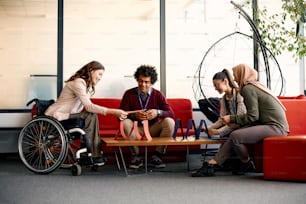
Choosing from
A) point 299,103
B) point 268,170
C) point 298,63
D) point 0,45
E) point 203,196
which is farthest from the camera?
point 298,63

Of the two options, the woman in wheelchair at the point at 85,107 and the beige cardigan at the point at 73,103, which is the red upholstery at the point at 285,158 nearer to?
the woman in wheelchair at the point at 85,107

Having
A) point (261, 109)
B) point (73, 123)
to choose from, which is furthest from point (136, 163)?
point (261, 109)

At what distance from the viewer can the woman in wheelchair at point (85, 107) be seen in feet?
13.3

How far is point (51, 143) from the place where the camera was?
3980mm

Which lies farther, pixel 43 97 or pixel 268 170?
pixel 43 97

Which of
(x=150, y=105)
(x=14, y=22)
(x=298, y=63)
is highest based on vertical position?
(x=14, y=22)

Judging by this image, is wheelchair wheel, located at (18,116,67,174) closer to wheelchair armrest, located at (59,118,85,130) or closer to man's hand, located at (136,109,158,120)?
wheelchair armrest, located at (59,118,85,130)

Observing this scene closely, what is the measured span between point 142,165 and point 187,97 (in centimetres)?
169

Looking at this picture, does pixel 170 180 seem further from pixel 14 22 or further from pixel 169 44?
pixel 14 22

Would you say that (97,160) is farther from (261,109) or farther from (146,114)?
(261,109)

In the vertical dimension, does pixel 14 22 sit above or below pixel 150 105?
above

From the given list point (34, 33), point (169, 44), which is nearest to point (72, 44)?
point (34, 33)

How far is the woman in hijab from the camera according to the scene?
3.84 m

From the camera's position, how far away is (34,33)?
5578 mm
